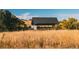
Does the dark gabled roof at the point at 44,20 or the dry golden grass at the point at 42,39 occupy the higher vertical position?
the dark gabled roof at the point at 44,20

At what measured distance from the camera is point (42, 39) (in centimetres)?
299

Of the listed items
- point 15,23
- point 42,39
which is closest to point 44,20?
point 42,39

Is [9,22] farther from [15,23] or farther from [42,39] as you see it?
[42,39]

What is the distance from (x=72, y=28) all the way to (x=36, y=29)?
18.7 inches

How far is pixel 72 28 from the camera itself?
2.98 m

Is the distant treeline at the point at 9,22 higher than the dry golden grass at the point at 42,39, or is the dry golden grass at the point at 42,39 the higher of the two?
the distant treeline at the point at 9,22

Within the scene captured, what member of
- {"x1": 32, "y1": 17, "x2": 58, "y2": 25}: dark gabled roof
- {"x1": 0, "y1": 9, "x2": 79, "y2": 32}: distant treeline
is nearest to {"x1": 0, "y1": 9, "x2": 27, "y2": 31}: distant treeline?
{"x1": 0, "y1": 9, "x2": 79, "y2": 32}: distant treeline

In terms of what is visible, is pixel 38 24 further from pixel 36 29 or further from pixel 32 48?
pixel 32 48

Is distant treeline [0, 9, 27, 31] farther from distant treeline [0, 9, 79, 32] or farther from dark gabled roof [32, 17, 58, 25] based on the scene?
dark gabled roof [32, 17, 58, 25]

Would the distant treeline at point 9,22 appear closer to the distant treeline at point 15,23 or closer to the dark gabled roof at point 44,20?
the distant treeline at point 15,23

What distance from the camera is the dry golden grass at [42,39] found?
9.77ft

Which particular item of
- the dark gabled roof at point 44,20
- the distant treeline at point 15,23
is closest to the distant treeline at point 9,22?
the distant treeline at point 15,23

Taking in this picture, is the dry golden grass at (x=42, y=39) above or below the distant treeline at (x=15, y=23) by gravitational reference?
below

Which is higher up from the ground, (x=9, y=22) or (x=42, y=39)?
(x=9, y=22)
